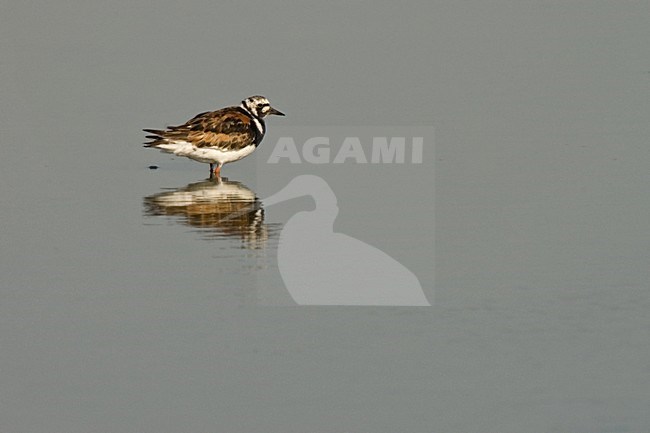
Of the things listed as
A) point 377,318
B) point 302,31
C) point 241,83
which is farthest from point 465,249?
point 302,31

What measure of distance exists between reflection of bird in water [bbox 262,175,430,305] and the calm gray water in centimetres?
21

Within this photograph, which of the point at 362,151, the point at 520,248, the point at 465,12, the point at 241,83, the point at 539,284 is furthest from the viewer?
the point at 465,12

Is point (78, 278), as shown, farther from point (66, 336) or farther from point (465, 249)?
point (465, 249)

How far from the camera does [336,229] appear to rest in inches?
596

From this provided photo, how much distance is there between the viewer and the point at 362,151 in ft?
66.2

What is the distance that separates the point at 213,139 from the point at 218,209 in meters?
3.14

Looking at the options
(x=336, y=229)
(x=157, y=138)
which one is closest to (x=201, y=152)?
(x=157, y=138)

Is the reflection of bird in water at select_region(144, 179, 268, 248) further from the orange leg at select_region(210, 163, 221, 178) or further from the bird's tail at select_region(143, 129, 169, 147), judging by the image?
the bird's tail at select_region(143, 129, 169, 147)

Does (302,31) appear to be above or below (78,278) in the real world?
above

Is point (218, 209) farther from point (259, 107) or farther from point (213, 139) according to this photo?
point (259, 107)

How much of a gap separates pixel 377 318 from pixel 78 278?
322 centimetres

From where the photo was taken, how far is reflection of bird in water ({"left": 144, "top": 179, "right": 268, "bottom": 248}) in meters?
15.4

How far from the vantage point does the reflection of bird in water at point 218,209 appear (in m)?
15.4

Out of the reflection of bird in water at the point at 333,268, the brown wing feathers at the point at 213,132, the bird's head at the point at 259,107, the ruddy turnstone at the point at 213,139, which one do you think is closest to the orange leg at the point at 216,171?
the ruddy turnstone at the point at 213,139
